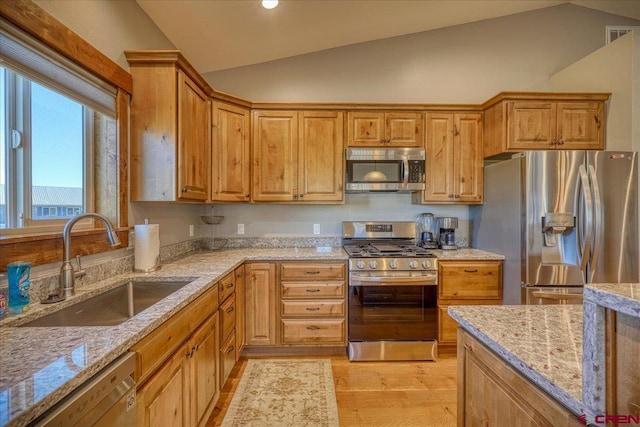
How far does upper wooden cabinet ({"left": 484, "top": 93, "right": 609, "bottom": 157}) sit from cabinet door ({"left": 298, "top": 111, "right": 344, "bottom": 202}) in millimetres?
1515

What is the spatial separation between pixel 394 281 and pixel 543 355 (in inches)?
70.9

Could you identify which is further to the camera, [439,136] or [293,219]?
[293,219]

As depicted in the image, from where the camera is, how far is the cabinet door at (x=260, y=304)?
2686mm

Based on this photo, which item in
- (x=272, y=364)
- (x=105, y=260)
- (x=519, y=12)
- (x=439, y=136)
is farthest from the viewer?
(x=519, y=12)

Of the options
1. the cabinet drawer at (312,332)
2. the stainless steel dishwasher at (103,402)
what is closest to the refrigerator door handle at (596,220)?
the cabinet drawer at (312,332)

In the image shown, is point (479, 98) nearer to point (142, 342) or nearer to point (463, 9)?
point (463, 9)

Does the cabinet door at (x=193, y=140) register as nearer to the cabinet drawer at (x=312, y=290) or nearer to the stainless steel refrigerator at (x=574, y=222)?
the cabinet drawer at (x=312, y=290)

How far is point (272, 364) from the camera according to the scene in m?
2.60

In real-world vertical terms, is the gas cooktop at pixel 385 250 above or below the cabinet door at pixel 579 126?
below

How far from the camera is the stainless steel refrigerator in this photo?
2.43 m

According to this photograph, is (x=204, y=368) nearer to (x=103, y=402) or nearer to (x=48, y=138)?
(x=103, y=402)

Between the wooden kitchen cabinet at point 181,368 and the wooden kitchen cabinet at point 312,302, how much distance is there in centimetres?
82

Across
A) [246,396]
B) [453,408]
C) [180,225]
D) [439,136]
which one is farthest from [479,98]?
[246,396]

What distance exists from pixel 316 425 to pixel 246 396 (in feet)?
1.90
